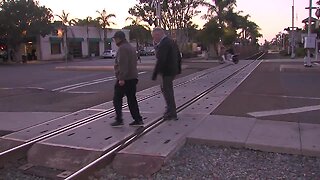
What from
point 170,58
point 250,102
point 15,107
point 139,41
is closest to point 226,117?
point 170,58

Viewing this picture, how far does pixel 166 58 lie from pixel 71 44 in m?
61.3

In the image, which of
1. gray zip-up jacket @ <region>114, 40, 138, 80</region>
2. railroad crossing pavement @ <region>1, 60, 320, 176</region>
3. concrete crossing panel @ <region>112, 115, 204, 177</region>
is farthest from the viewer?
gray zip-up jacket @ <region>114, 40, 138, 80</region>

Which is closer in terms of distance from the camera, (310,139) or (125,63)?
(310,139)

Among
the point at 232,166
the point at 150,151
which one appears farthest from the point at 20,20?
the point at 232,166

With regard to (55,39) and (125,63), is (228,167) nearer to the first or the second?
(125,63)

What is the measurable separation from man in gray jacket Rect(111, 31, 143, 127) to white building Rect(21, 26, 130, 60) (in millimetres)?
46095

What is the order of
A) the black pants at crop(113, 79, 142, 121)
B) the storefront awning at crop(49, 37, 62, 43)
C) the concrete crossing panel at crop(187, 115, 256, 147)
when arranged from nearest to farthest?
1. the concrete crossing panel at crop(187, 115, 256, 147)
2. the black pants at crop(113, 79, 142, 121)
3. the storefront awning at crop(49, 37, 62, 43)

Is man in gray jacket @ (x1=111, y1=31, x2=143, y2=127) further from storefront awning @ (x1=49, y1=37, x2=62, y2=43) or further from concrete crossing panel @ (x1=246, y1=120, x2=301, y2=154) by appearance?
storefront awning @ (x1=49, y1=37, x2=62, y2=43)

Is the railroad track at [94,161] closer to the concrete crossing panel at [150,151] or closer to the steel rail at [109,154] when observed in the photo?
the steel rail at [109,154]

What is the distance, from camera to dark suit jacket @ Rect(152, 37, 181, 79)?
8.59 metres

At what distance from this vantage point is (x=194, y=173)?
593 cm

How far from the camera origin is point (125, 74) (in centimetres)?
804

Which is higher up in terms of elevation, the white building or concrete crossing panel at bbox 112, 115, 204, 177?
the white building

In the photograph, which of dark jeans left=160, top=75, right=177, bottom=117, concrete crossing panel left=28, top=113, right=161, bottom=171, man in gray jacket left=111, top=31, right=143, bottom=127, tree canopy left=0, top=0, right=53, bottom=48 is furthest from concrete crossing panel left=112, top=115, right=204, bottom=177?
tree canopy left=0, top=0, right=53, bottom=48
